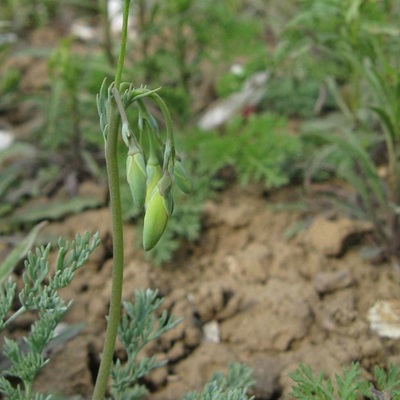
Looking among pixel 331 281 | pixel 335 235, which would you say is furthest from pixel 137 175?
pixel 335 235

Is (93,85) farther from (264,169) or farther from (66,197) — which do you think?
(264,169)

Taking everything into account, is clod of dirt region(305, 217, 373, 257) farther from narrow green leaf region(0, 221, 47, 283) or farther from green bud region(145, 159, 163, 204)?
green bud region(145, 159, 163, 204)

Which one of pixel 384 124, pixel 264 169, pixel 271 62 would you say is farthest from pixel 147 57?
pixel 384 124

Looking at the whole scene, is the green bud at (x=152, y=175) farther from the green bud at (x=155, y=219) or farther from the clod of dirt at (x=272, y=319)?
the clod of dirt at (x=272, y=319)

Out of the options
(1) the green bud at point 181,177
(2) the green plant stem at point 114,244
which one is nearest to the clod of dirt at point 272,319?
(2) the green plant stem at point 114,244

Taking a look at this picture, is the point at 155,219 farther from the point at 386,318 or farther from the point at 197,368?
the point at 386,318

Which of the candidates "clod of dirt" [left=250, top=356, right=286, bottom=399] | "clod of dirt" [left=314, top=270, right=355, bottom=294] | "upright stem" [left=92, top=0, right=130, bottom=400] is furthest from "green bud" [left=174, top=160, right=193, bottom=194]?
"clod of dirt" [left=314, top=270, right=355, bottom=294]
